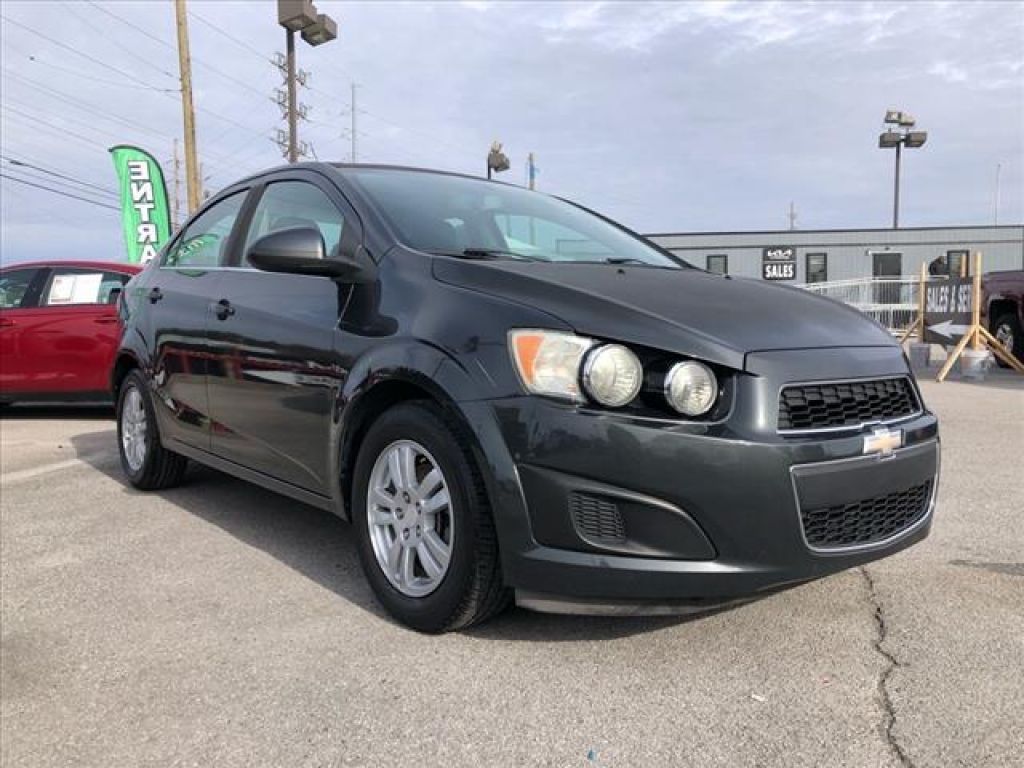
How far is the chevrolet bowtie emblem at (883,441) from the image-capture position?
101 inches

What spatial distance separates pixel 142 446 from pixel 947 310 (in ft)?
36.4

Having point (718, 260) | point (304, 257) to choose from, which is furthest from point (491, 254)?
point (718, 260)

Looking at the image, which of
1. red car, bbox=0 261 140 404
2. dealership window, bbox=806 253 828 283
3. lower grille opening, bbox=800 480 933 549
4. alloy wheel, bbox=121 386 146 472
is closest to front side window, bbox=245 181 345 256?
alloy wheel, bbox=121 386 146 472

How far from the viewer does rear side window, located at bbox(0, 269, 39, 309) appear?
824 centimetres

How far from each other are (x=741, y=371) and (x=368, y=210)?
161 centimetres

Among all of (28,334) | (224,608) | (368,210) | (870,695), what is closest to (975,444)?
(870,695)

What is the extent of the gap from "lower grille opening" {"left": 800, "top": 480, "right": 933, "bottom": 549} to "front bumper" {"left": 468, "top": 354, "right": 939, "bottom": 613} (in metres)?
0.03

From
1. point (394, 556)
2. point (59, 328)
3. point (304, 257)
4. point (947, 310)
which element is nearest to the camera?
point (394, 556)

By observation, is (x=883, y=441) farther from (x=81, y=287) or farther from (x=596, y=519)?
(x=81, y=287)

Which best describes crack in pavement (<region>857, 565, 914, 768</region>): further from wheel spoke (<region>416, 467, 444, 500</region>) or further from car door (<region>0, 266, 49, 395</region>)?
car door (<region>0, 266, 49, 395</region>)

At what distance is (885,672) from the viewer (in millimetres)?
2510

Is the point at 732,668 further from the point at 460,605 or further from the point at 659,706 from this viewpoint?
the point at 460,605

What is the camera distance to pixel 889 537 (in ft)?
8.82

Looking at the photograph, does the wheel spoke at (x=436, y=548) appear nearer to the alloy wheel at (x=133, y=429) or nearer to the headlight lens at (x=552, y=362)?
the headlight lens at (x=552, y=362)
